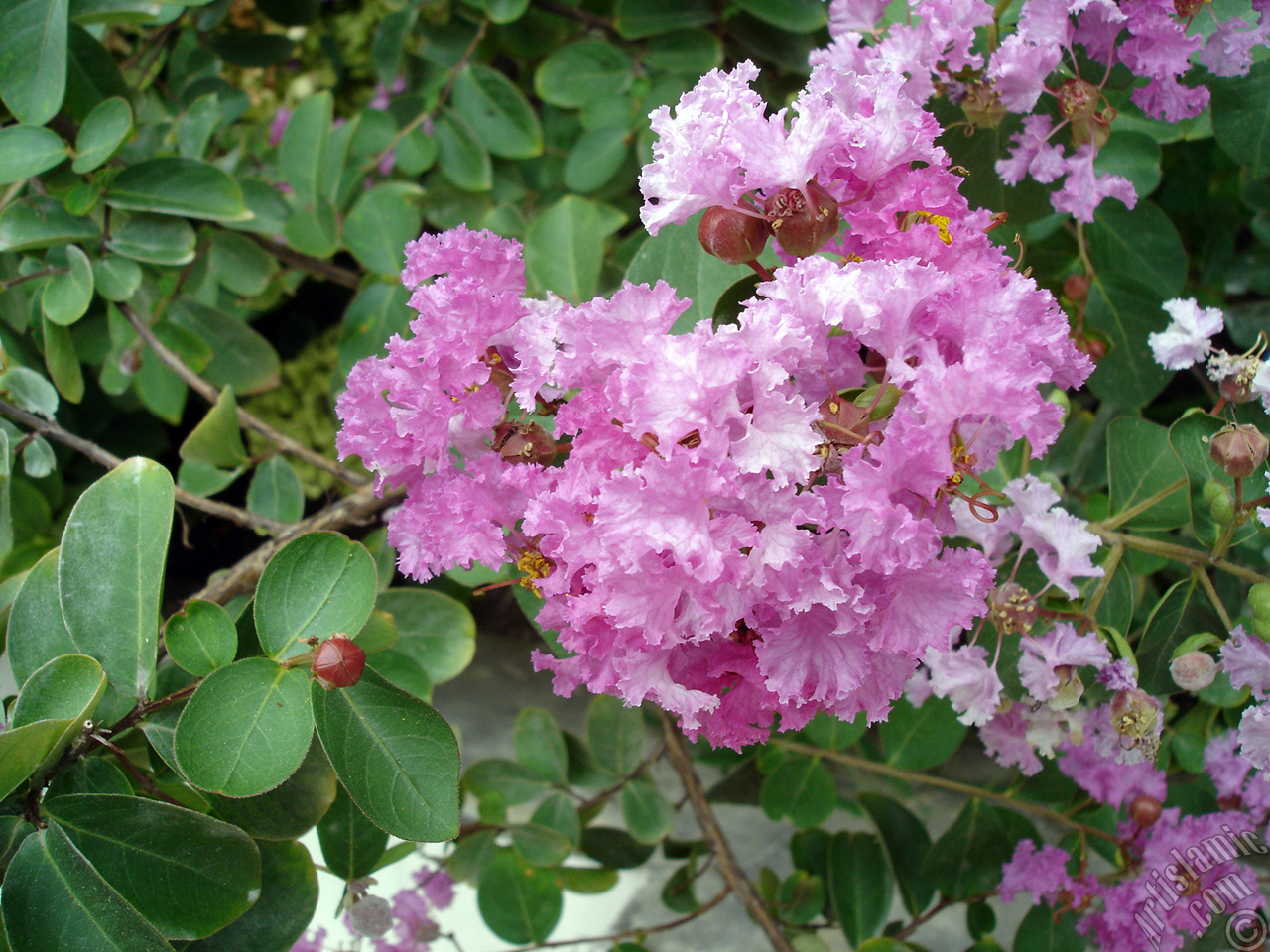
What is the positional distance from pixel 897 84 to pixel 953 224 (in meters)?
0.10

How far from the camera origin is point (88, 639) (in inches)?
27.5

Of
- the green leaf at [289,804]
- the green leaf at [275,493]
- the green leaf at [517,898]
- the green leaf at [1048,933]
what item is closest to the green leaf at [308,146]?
the green leaf at [275,493]

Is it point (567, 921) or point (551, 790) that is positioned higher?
point (551, 790)

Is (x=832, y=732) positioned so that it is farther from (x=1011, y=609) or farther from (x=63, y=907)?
(x=63, y=907)

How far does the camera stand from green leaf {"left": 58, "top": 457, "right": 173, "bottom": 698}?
69 centimetres

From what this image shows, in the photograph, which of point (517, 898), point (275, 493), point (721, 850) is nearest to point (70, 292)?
point (275, 493)

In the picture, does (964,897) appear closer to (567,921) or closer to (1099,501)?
(1099,501)

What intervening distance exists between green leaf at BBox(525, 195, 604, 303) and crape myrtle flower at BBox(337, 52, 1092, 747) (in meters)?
0.38

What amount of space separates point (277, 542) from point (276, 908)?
34 centimetres

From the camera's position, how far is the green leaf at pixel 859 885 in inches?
45.3

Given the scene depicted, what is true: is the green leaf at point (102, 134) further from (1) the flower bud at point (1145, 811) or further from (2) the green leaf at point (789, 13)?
(1) the flower bud at point (1145, 811)

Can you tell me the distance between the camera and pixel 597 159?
54.3 inches

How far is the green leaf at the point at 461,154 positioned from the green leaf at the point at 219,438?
1.88 ft

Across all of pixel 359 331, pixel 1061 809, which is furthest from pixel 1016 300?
pixel 359 331
